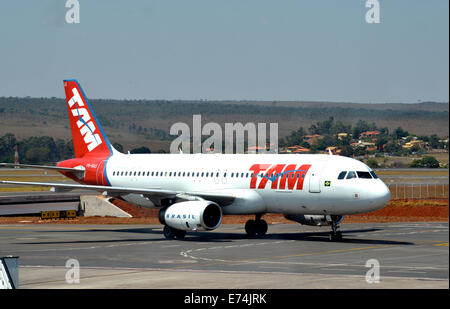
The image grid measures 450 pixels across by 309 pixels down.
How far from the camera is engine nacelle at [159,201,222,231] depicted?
4283 cm

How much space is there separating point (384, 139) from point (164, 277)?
3164 inches

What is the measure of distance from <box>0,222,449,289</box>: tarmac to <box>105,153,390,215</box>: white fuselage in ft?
6.95

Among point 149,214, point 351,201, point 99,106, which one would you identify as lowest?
point 149,214

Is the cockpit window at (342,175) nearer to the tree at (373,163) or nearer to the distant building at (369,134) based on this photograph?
the distant building at (369,134)

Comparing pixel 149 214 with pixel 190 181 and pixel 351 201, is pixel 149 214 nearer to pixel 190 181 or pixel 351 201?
pixel 190 181

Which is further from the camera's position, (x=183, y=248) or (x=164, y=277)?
(x=183, y=248)

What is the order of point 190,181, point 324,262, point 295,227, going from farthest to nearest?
point 295,227 → point 190,181 → point 324,262

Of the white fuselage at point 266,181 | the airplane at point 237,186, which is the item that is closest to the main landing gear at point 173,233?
the airplane at point 237,186

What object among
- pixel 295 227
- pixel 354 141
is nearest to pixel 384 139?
pixel 354 141

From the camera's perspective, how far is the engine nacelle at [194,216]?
42.8 meters

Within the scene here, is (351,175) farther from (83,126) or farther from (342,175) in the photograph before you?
(83,126)

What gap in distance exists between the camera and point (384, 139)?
342ft

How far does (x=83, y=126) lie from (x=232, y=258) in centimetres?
2462

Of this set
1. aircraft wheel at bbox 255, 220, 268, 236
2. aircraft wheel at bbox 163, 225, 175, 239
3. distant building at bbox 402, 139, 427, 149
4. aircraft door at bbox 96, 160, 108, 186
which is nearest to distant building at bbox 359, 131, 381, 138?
distant building at bbox 402, 139, 427, 149
